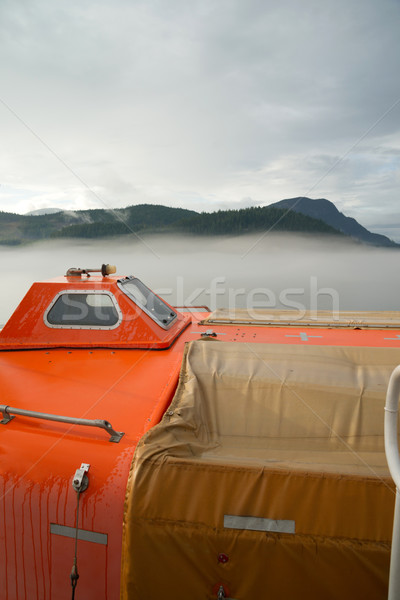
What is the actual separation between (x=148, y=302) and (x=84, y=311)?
0.82m

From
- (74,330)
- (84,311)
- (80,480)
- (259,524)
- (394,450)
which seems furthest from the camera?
(84,311)

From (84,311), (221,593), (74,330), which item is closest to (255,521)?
(221,593)

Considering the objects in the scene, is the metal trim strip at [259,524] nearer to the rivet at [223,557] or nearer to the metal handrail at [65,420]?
the rivet at [223,557]

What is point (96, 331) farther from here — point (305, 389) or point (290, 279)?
point (290, 279)

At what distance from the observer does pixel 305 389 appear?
2721 mm

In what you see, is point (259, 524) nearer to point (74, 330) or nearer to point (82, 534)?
point (82, 534)

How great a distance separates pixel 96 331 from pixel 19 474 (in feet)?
6.58

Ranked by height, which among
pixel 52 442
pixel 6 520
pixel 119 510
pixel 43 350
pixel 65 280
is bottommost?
pixel 6 520

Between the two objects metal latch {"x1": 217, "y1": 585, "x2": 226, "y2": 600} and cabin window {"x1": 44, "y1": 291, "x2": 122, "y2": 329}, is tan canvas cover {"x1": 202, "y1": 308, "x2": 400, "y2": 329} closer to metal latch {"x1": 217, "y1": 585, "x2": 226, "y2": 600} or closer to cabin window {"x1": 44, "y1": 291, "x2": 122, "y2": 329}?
cabin window {"x1": 44, "y1": 291, "x2": 122, "y2": 329}

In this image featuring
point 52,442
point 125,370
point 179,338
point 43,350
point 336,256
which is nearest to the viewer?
point 52,442

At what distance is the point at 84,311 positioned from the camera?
14.7ft

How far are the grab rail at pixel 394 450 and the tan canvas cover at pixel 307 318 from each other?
12.7ft

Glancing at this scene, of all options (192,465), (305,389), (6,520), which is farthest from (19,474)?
(305,389)

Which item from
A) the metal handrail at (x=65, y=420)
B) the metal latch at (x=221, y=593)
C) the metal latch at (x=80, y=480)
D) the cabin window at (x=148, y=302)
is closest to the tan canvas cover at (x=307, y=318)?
the cabin window at (x=148, y=302)
